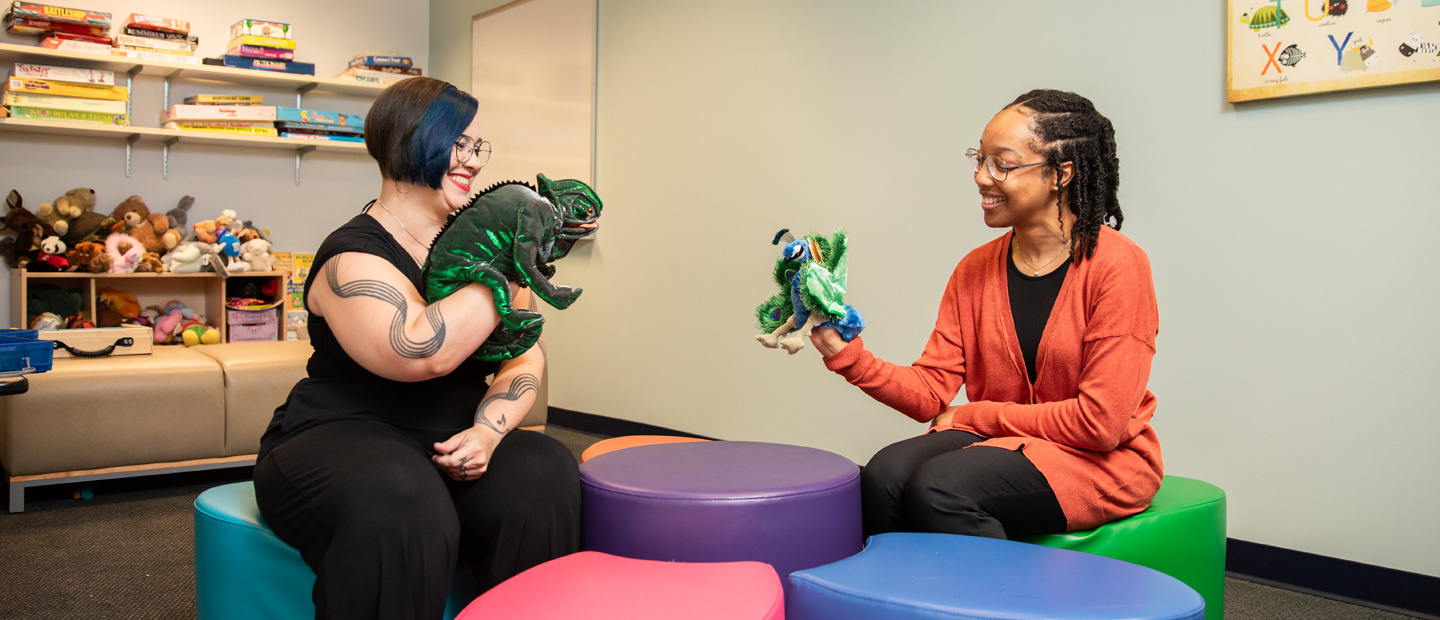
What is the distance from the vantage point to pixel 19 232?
13.0 ft

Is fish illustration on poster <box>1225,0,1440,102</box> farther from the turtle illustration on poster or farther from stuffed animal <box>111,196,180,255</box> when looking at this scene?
stuffed animal <box>111,196,180,255</box>

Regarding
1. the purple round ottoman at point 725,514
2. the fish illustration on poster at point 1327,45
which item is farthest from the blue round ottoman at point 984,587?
the fish illustration on poster at point 1327,45

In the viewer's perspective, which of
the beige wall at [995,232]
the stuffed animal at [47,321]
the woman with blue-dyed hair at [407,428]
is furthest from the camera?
the stuffed animal at [47,321]

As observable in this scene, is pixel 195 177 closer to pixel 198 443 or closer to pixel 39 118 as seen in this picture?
pixel 39 118

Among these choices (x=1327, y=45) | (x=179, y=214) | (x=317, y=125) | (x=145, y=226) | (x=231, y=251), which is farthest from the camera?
(x=317, y=125)

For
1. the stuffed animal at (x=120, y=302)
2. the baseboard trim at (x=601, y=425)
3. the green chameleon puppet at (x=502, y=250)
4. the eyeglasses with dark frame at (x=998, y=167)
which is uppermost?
the eyeglasses with dark frame at (x=998, y=167)

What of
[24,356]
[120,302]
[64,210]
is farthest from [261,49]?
[24,356]

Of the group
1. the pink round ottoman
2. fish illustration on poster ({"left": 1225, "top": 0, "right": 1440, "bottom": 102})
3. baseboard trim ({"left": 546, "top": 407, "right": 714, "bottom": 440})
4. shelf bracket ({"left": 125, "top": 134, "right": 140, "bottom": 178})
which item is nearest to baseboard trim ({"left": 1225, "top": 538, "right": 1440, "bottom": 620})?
fish illustration on poster ({"left": 1225, "top": 0, "right": 1440, "bottom": 102})

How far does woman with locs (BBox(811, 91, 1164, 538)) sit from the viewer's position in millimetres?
1492

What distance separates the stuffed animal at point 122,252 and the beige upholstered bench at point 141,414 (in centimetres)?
103

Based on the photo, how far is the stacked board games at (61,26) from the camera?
3.99m

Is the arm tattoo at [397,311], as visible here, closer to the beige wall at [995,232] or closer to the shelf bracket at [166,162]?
the beige wall at [995,232]

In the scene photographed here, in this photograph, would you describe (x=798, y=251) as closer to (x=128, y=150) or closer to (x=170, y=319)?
(x=170, y=319)

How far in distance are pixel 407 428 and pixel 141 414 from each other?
1998 millimetres
